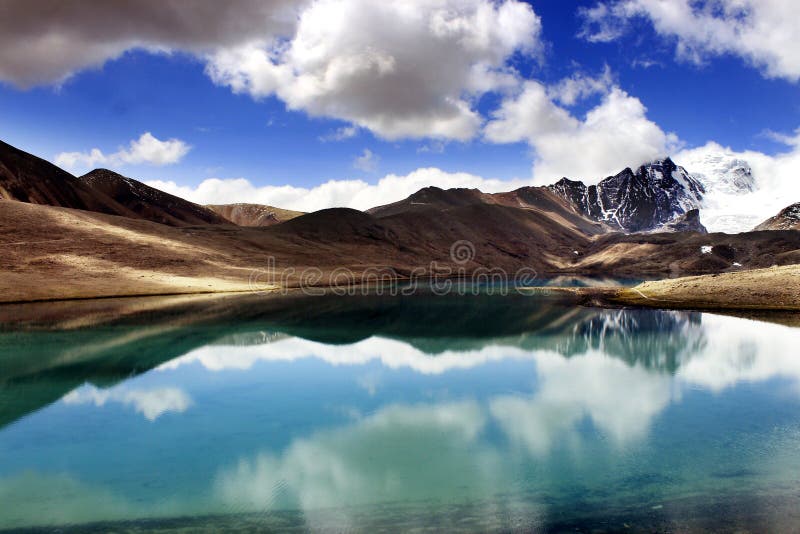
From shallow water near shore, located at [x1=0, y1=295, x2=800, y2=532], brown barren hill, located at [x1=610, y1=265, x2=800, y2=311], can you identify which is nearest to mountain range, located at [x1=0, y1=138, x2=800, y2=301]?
shallow water near shore, located at [x1=0, y1=295, x2=800, y2=532]

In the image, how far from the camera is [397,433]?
66.4 ft

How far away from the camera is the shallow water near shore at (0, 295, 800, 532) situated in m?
13.7

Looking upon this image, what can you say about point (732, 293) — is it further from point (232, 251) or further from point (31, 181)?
point (31, 181)

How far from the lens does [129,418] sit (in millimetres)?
22250

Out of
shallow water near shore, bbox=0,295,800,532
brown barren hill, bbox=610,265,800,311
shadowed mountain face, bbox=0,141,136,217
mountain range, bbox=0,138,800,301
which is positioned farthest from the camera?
shadowed mountain face, bbox=0,141,136,217

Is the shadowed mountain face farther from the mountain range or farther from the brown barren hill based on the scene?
the brown barren hill

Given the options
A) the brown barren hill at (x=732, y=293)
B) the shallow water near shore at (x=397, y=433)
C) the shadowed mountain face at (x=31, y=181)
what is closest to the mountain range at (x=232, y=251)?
the shadowed mountain face at (x=31, y=181)

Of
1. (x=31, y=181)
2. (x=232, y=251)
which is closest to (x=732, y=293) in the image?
(x=232, y=251)

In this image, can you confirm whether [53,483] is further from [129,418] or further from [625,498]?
[625,498]

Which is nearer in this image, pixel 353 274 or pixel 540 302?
pixel 540 302

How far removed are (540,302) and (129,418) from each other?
62449mm

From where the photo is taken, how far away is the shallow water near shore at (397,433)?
13.7 meters

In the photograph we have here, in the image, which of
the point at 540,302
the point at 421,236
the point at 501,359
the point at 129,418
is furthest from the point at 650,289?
the point at 421,236

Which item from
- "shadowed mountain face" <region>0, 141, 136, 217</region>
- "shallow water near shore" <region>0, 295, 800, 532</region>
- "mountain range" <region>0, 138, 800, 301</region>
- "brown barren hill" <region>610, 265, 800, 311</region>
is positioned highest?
"shadowed mountain face" <region>0, 141, 136, 217</region>
